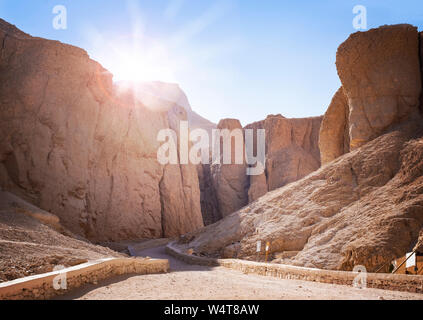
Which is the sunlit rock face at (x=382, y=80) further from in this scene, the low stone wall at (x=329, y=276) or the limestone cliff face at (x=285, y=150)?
the limestone cliff face at (x=285, y=150)

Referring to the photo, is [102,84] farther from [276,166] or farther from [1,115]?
[276,166]

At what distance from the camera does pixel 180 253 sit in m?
19.7

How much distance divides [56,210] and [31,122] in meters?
6.12

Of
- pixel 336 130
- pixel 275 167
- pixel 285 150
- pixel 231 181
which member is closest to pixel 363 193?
pixel 336 130

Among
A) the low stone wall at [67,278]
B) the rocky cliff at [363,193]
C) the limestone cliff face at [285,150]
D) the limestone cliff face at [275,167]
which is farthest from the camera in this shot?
the limestone cliff face at [285,150]

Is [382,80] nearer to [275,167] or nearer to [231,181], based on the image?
[275,167]

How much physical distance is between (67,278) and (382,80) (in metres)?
16.9

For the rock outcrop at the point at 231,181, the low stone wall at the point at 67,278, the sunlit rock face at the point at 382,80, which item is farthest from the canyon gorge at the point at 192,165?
the rock outcrop at the point at 231,181

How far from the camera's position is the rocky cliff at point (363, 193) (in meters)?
11.5

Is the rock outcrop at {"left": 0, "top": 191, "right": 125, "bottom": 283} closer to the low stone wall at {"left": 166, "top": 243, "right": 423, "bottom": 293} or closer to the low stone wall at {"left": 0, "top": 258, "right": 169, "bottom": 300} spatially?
the low stone wall at {"left": 0, "top": 258, "right": 169, "bottom": 300}

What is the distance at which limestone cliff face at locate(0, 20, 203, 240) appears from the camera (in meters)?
22.6

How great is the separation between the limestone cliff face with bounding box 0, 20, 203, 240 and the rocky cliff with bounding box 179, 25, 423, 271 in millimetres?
8737

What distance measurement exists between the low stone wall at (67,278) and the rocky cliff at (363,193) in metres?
6.30
